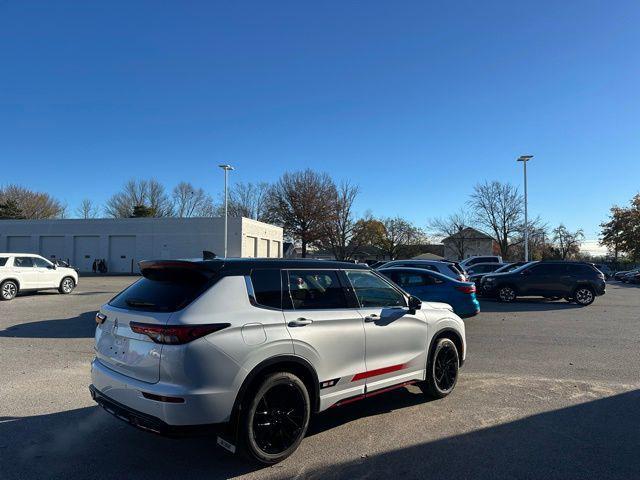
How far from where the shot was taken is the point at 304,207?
5475 centimetres

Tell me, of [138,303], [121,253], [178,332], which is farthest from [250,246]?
[178,332]

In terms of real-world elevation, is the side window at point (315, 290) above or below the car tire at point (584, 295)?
above

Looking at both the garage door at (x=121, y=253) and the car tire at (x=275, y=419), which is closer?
the car tire at (x=275, y=419)

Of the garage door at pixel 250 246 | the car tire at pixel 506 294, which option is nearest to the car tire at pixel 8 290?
the car tire at pixel 506 294

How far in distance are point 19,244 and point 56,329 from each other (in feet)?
144

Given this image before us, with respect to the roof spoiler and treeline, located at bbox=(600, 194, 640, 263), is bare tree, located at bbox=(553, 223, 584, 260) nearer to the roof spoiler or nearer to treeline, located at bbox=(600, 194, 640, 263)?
treeline, located at bbox=(600, 194, 640, 263)

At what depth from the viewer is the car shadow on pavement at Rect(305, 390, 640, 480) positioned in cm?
396

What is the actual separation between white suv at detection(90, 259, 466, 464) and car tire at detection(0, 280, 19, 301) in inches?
648

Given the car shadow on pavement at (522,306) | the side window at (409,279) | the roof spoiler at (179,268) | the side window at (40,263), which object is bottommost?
the car shadow on pavement at (522,306)

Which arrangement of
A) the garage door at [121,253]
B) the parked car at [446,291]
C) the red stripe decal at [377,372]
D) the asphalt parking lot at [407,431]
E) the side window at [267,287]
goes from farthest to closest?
the garage door at [121,253] → the parked car at [446,291] → the red stripe decal at [377,372] → the side window at [267,287] → the asphalt parking lot at [407,431]

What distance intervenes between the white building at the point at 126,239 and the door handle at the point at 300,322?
39.8m

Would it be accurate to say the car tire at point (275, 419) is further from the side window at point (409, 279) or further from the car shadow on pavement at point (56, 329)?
the side window at point (409, 279)

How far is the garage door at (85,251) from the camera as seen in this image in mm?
46281

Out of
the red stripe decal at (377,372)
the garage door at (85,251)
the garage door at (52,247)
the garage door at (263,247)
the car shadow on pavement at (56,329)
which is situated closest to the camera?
the red stripe decal at (377,372)
